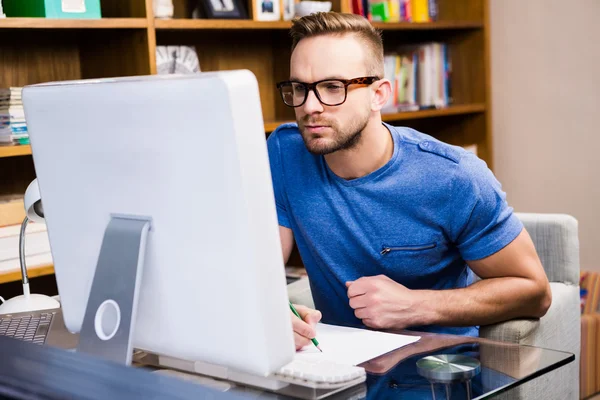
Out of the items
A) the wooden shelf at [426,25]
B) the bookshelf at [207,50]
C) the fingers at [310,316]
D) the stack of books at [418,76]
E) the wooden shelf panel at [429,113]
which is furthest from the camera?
the stack of books at [418,76]

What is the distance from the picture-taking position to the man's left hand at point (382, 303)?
4.80 feet

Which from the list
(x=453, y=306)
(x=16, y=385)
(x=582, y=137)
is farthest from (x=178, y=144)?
(x=582, y=137)

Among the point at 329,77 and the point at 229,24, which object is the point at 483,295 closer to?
the point at 329,77

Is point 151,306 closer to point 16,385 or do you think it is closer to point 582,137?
point 16,385

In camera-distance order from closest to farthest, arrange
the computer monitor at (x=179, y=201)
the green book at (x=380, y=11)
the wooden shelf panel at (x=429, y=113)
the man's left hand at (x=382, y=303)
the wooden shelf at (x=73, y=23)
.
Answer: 1. the computer monitor at (x=179, y=201)
2. the man's left hand at (x=382, y=303)
3. the wooden shelf at (x=73, y=23)
4. the wooden shelf panel at (x=429, y=113)
5. the green book at (x=380, y=11)

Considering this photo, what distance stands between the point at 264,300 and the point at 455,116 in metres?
3.06

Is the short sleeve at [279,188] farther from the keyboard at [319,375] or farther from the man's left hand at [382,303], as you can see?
the keyboard at [319,375]

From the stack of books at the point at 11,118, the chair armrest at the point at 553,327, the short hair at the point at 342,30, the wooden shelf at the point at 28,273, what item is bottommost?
the chair armrest at the point at 553,327

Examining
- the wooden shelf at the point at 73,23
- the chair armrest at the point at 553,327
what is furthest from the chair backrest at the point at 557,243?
the wooden shelf at the point at 73,23

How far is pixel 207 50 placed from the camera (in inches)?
123

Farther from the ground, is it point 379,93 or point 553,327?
point 379,93

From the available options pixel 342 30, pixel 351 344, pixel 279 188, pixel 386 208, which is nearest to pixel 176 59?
pixel 279 188

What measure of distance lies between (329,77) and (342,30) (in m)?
0.13

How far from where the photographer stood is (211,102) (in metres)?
A: 0.84
